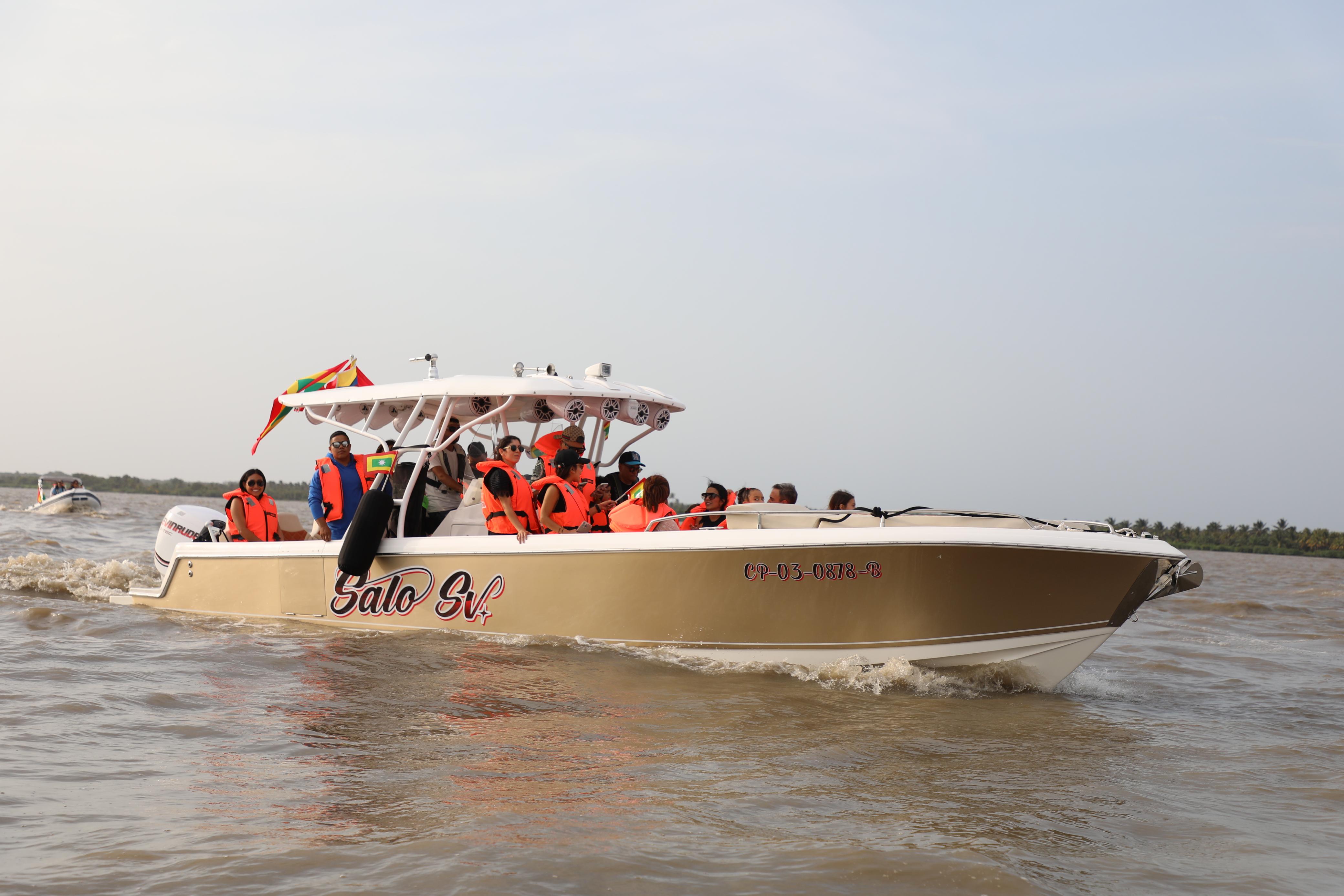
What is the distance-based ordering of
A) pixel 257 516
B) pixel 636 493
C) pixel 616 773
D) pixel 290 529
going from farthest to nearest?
pixel 290 529 → pixel 257 516 → pixel 636 493 → pixel 616 773

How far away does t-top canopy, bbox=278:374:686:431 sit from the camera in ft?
25.0

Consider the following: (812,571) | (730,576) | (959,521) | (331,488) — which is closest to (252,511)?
(331,488)

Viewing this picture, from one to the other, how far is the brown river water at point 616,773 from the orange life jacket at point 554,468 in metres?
1.27

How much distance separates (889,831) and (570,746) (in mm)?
1744

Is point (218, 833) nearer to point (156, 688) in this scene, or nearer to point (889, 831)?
point (889, 831)

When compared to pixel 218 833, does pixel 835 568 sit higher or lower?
higher

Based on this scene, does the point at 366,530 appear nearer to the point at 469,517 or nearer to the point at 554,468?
the point at 469,517

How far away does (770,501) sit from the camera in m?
9.16

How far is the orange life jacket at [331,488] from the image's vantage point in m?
8.16

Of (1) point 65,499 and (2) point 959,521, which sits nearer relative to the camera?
(2) point 959,521

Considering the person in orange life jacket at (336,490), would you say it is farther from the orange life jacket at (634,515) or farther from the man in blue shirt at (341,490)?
the orange life jacket at (634,515)

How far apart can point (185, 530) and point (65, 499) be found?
2626 cm

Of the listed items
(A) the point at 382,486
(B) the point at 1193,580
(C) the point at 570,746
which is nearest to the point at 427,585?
(A) the point at 382,486

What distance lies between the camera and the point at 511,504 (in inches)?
290
